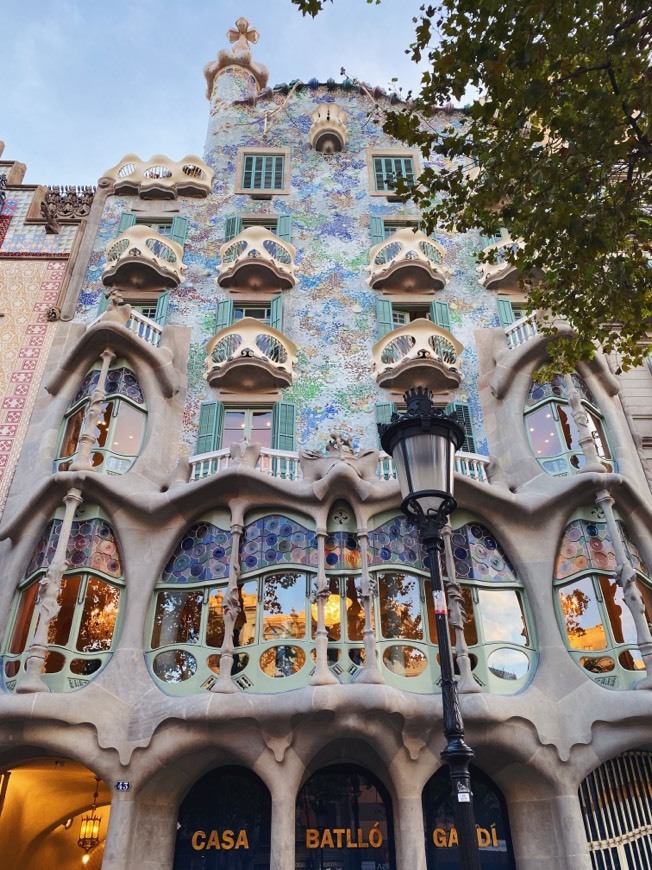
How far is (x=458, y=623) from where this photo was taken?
12.2 metres

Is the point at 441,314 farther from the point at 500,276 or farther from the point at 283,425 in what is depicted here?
the point at 283,425

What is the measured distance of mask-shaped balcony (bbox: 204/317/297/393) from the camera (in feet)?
51.9

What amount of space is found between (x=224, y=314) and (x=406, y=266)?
472 centimetres

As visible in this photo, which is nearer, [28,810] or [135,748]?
[135,748]

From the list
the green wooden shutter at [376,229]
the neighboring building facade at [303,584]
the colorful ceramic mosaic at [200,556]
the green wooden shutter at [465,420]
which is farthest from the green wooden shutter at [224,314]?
the green wooden shutter at [465,420]

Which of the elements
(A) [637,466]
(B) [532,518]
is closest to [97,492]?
(B) [532,518]

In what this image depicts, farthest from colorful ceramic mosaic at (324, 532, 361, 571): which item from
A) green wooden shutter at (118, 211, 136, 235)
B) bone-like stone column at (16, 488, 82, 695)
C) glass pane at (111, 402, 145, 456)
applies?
green wooden shutter at (118, 211, 136, 235)

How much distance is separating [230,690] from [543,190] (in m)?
8.81

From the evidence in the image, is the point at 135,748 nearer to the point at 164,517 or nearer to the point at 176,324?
the point at 164,517

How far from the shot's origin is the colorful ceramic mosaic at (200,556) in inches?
523

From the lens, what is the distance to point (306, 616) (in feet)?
41.3

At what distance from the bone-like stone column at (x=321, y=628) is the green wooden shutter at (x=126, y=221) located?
1127 cm

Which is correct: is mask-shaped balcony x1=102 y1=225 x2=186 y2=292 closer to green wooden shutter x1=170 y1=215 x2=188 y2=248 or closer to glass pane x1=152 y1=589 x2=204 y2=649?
green wooden shutter x1=170 y1=215 x2=188 y2=248

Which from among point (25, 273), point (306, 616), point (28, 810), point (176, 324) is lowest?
point (28, 810)
